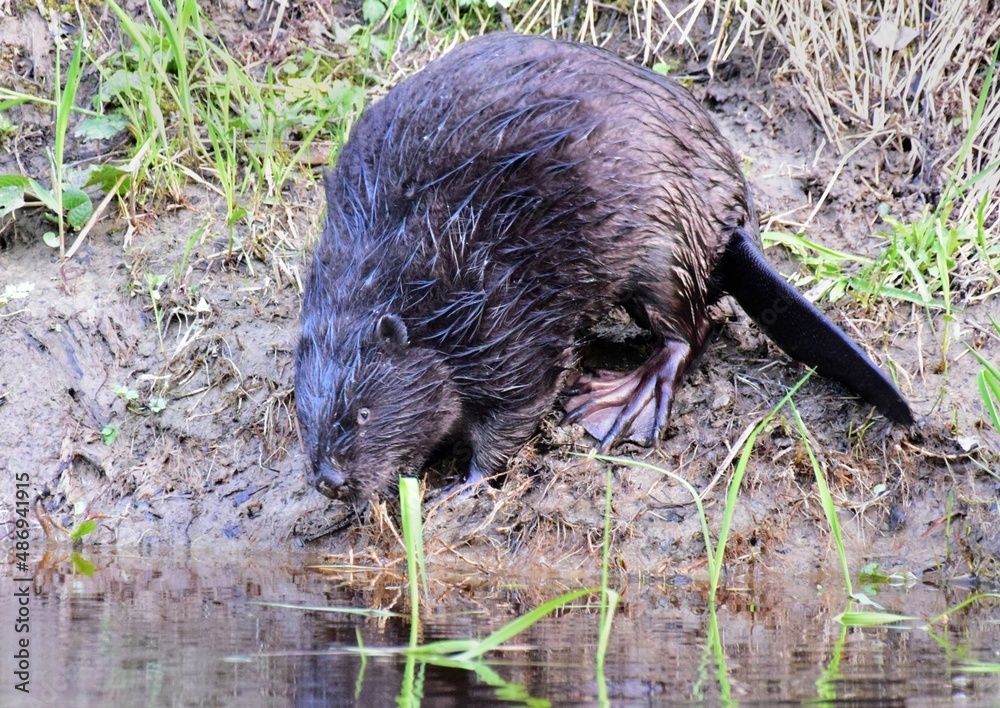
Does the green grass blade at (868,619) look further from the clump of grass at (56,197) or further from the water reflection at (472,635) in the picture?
the clump of grass at (56,197)

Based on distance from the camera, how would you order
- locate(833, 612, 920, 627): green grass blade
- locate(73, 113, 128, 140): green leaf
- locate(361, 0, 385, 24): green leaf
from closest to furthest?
locate(833, 612, 920, 627): green grass blade, locate(73, 113, 128, 140): green leaf, locate(361, 0, 385, 24): green leaf

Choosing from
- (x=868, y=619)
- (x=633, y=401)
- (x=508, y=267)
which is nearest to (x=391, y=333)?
(x=508, y=267)

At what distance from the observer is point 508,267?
3.79 metres

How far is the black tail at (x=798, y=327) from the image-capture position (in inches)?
143

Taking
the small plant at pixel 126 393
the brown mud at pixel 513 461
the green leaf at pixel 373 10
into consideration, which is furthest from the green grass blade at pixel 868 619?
the green leaf at pixel 373 10

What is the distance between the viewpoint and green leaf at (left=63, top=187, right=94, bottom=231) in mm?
4660

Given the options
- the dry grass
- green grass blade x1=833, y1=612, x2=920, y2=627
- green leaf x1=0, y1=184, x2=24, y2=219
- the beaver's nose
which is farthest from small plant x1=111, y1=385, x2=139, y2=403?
green grass blade x1=833, y1=612, x2=920, y2=627

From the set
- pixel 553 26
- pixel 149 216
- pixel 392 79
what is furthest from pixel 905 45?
pixel 149 216

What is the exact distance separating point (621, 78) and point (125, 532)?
87.2 inches

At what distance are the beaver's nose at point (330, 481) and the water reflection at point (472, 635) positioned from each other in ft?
1.07

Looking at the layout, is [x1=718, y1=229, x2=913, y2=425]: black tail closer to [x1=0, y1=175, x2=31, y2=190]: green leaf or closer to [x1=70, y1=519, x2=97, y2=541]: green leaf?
[x1=70, y1=519, x2=97, y2=541]: green leaf

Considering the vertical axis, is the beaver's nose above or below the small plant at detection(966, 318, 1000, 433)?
below

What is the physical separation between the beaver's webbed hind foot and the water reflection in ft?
2.15

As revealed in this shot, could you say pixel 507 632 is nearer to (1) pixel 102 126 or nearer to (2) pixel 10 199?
(2) pixel 10 199
